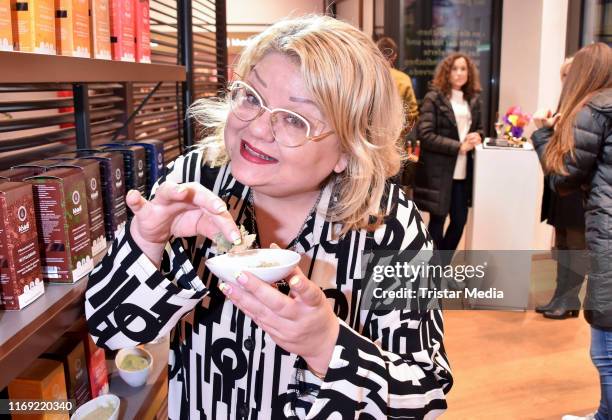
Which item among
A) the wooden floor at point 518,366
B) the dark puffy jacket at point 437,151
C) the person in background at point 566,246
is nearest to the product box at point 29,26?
the wooden floor at point 518,366

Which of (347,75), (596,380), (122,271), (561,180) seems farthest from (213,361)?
(596,380)

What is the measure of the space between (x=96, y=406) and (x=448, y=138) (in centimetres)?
379

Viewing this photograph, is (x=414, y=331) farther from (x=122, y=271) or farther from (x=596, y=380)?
(x=596, y=380)

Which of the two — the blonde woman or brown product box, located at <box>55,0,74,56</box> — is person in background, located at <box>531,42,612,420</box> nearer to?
the blonde woman

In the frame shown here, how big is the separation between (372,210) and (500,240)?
11.9 feet

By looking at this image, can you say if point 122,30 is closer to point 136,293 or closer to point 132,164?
point 132,164

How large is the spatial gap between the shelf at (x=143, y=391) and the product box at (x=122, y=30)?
0.92m

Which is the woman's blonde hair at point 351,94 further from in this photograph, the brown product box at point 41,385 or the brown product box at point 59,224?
the brown product box at point 41,385

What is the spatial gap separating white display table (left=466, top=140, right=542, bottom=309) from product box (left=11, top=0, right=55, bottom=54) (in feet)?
12.6

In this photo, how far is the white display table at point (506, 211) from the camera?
454 cm

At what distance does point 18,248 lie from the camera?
3.51ft

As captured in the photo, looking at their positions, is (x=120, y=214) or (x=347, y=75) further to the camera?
(x=120, y=214)

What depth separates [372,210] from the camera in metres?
1.34

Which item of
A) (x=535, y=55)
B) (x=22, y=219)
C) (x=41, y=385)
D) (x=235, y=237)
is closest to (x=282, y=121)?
(x=235, y=237)
